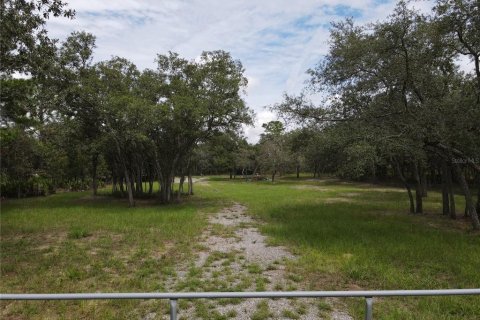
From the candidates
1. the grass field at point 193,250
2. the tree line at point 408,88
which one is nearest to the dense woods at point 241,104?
the tree line at point 408,88

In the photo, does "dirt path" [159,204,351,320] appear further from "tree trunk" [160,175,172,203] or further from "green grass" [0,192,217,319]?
"tree trunk" [160,175,172,203]

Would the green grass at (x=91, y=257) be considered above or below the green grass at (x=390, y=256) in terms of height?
below

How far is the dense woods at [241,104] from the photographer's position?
1151 centimetres

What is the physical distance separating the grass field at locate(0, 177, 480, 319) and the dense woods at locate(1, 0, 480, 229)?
2.57 m

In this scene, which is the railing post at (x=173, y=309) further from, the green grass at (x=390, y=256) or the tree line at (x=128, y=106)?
the tree line at (x=128, y=106)

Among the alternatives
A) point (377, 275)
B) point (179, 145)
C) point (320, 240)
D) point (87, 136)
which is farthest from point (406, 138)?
point (87, 136)

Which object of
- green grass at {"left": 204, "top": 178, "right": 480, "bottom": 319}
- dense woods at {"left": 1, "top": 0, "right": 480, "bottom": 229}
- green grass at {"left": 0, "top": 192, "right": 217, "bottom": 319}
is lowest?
green grass at {"left": 0, "top": 192, "right": 217, "bottom": 319}

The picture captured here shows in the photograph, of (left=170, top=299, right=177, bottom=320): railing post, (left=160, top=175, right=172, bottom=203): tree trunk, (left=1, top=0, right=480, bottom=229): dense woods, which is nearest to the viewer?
(left=170, top=299, right=177, bottom=320): railing post

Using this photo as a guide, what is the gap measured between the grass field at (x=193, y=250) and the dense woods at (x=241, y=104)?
8.44 feet

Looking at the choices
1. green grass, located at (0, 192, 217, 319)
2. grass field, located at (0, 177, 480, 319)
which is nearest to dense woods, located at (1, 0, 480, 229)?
grass field, located at (0, 177, 480, 319)

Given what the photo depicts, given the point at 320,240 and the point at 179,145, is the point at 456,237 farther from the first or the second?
the point at 179,145

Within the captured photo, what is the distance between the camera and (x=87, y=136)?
77.5 feet

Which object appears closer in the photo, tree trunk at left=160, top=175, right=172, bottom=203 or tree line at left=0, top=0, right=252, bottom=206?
tree line at left=0, top=0, right=252, bottom=206

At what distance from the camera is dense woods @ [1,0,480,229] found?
11.5 m
